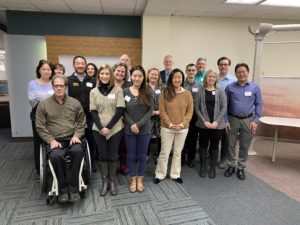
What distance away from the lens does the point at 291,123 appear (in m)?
3.26

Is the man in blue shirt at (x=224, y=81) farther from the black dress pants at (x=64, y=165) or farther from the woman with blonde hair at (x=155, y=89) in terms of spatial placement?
the black dress pants at (x=64, y=165)

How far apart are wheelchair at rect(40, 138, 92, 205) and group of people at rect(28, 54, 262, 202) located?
5 cm

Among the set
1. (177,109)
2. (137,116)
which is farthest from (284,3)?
(137,116)

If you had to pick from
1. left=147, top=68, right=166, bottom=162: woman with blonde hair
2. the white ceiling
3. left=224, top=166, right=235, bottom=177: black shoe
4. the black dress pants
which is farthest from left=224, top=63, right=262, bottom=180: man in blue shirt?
the black dress pants

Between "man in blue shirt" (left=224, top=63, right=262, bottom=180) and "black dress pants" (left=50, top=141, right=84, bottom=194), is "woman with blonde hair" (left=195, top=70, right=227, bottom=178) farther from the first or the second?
"black dress pants" (left=50, top=141, right=84, bottom=194)

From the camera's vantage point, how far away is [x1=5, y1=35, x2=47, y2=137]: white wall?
170 inches

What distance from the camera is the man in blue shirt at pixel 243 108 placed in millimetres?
2865

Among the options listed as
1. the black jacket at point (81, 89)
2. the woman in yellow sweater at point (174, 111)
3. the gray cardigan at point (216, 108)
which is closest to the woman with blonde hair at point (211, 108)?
the gray cardigan at point (216, 108)

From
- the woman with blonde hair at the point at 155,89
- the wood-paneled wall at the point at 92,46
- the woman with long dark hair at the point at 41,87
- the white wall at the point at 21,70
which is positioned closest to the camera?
the woman with long dark hair at the point at 41,87

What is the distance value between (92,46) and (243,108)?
3177 millimetres

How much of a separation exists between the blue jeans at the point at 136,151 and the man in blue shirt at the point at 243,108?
3.87 feet

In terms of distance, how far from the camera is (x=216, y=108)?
278 cm

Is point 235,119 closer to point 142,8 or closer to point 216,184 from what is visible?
point 216,184

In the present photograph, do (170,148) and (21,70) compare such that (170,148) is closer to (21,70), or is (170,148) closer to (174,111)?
(174,111)
